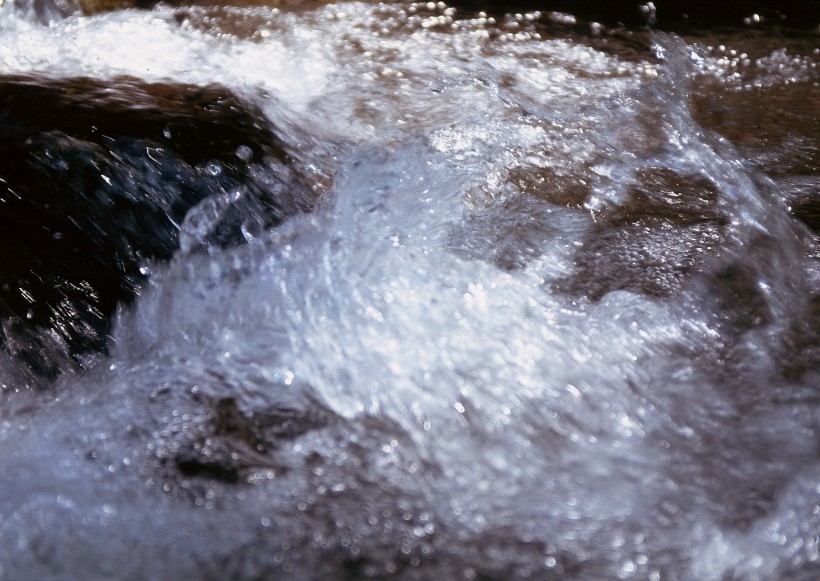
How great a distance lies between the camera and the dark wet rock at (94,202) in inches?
72.2

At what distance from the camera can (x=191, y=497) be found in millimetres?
1456

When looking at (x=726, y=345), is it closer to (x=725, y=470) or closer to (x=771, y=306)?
(x=771, y=306)

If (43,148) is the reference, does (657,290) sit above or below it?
below

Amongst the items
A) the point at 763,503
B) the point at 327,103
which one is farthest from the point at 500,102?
the point at 763,503

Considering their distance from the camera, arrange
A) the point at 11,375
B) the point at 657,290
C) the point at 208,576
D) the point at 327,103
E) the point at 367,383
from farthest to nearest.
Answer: the point at 327,103, the point at 657,290, the point at 11,375, the point at 367,383, the point at 208,576

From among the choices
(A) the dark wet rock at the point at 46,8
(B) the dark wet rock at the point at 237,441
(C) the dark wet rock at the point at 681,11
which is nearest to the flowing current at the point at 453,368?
(B) the dark wet rock at the point at 237,441

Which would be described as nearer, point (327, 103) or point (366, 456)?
point (366, 456)

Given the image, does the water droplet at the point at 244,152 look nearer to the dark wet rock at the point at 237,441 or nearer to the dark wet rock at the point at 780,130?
the dark wet rock at the point at 237,441

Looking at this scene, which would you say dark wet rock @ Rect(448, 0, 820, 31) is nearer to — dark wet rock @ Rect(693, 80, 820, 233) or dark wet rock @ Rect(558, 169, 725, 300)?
dark wet rock @ Rect(693, 80, 820, 233)

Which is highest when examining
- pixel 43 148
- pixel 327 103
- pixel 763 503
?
pixel 43 148

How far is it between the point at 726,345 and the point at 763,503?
0.41m

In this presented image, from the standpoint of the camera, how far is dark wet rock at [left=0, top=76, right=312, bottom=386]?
183 centimetres

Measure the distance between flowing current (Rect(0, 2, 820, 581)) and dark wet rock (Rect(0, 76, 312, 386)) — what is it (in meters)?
0.02

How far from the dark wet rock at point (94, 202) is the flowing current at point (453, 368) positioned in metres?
0.02
